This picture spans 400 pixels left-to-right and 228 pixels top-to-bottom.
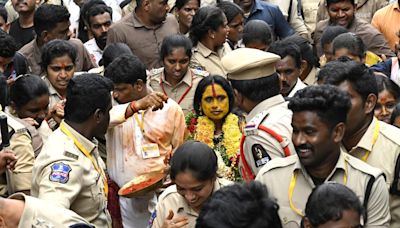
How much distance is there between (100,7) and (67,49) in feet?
7.94

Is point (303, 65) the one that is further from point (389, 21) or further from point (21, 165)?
point (21, 165)

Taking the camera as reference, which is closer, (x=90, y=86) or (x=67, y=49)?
(x=90, y=86)

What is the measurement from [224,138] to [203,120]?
264 mm

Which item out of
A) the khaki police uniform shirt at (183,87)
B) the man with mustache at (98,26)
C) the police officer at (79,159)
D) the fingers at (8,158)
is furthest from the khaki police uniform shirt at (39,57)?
the fingers at (8,158)

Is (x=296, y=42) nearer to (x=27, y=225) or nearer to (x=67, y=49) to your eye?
(x=67, y=49)

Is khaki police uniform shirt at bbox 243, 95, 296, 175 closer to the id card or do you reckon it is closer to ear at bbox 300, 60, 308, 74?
the id card

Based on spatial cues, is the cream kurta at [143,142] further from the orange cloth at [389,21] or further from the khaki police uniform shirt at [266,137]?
the orange cloth at [389,21]

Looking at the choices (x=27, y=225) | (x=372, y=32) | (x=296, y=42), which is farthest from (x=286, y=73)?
(x=27, y=225)

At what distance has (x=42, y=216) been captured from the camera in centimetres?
461

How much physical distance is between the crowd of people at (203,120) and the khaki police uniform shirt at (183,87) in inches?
0.5

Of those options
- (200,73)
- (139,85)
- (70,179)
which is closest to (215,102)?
(139,85)

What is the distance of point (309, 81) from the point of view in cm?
859

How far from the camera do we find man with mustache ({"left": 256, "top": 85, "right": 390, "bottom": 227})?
471 cm

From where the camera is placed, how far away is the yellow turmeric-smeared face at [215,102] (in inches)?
295
